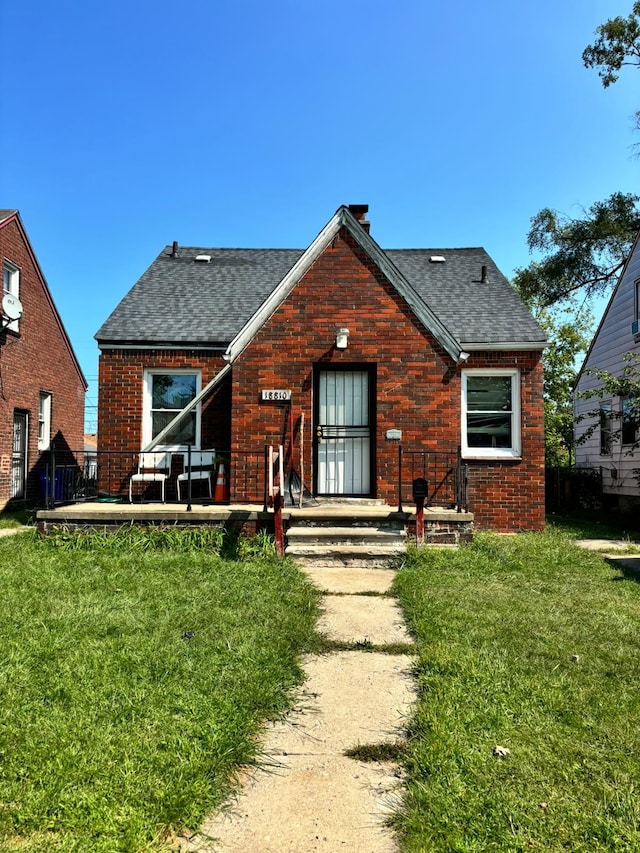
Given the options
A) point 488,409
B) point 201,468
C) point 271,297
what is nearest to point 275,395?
point 271,297

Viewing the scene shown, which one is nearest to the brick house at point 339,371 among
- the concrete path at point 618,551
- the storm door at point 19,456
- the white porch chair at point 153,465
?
the white porch chair at point 153,465

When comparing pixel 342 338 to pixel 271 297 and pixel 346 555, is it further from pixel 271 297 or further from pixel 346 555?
pixel 346 555

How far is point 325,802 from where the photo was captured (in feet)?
8.59

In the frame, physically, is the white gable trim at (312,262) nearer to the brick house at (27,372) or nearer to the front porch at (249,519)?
the front porch at (249,519)

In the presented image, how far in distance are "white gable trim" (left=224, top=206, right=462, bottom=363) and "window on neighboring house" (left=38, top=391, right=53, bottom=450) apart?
9.81 meters

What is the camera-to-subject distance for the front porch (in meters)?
8.23

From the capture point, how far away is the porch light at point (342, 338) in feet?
32.1

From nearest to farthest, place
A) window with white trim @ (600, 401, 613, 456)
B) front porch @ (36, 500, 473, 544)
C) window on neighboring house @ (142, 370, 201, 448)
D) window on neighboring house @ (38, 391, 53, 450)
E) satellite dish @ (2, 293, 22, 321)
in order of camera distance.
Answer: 1. front porch @ (36, 500, 473, 544)
2. window on neighboring house @ (142, 370, 201, 448)
3. satellite dish @ (2, 293, 22, 321)
4. window on neighboring house @ (38, 391, 53, 450)
5. window with white trim @ (600, 401, 613, 456)

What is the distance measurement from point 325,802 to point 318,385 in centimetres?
789

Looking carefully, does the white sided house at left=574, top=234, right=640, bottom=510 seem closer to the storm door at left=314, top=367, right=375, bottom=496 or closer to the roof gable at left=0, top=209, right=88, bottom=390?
the storm door at left=314, top=367, right=375, bottom=496

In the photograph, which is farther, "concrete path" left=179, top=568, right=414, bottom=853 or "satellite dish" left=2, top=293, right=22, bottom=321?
"satellite dish" left=2, top=293, right=22, bottom=321

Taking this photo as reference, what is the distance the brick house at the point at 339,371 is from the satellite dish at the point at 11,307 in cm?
350

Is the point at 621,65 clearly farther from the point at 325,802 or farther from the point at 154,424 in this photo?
the point at 325,802

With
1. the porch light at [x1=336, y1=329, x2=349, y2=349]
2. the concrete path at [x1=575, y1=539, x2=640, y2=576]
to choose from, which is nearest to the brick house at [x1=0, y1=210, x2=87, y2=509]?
the porch light at [x1=336, y1=329, x2=349, y2=349]
